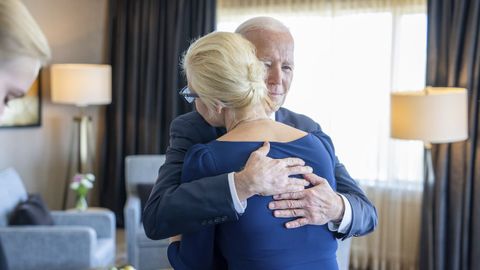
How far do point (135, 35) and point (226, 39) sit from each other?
4.27 meters

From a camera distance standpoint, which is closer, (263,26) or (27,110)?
(263,26)

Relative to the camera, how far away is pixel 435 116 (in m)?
3.29

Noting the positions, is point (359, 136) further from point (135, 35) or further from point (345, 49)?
point (135, 35)

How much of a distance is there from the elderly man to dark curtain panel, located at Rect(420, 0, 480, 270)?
8.82 ft

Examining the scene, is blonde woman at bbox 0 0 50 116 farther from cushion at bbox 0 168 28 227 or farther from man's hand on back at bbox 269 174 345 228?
cushion at bbox 0 168 28 227

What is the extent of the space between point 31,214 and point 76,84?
4.66 feet

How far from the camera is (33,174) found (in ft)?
16.0

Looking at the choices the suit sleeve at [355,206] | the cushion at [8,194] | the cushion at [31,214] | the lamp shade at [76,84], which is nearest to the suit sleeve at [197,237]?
the suit sleeve at [355,206]

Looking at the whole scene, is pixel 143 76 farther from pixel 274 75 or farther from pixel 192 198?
pixel 192 198

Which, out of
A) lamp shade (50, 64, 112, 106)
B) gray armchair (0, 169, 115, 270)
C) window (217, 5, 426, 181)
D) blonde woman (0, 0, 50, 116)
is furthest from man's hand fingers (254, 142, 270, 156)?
lamp shade (50, 64, 112, 106)

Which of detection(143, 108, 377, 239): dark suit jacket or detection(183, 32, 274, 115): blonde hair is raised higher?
detection(183, 32, 274, 115): blonde hair

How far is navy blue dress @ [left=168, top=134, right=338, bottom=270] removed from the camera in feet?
3.82

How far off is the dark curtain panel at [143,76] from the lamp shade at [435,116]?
226cm

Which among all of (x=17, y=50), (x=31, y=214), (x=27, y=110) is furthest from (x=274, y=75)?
(x=27, y=110)
